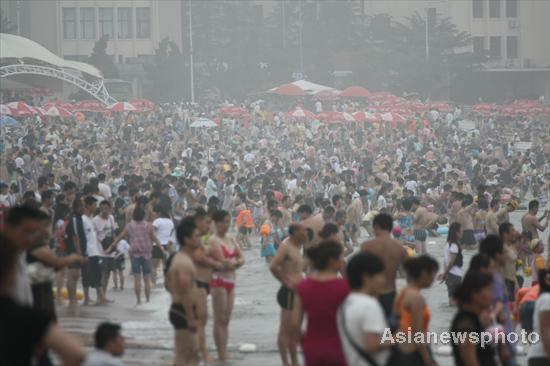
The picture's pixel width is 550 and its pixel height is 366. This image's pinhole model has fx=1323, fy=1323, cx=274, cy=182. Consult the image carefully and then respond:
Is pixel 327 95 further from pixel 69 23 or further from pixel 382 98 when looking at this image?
pixel 69 23

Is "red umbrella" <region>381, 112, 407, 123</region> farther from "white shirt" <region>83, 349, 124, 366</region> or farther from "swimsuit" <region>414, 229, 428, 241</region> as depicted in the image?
"white shirt" <region>83, 349, 124, 366</region>

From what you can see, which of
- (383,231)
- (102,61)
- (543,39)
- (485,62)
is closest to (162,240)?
(383,231)

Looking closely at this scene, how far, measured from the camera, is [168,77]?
76.9 m

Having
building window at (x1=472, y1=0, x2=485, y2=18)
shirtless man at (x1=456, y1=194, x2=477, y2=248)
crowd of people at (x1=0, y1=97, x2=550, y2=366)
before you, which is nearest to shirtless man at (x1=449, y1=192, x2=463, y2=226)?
crowd of people at (x1=0, y1=97, x2=550, y2=366)

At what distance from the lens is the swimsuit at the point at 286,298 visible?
11.0m

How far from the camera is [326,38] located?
84.3m

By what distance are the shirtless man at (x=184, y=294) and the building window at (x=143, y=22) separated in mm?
87548

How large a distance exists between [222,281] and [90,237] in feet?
13.9

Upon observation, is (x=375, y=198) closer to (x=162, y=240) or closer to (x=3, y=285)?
(x=162, y=240)

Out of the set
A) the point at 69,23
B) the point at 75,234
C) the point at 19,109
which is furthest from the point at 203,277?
the point at 69,23

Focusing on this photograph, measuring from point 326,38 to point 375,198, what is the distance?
56.4 metres

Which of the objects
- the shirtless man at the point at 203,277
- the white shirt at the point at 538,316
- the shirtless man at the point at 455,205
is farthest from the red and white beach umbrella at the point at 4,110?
the white shirt at the point at 538,316

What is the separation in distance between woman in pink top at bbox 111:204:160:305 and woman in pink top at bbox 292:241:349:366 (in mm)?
8414

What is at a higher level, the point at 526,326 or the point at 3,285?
the point at 3,285
